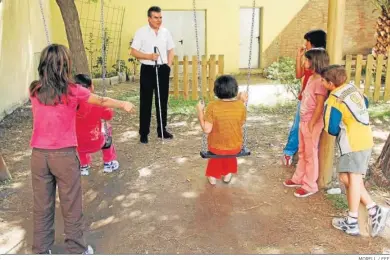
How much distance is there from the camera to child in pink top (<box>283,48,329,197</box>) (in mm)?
4316

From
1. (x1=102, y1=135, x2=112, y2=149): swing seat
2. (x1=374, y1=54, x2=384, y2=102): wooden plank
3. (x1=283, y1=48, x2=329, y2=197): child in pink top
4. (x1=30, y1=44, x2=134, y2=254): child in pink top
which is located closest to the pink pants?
(x1=283, y1=48, x2=329, y2=197): child in pink top

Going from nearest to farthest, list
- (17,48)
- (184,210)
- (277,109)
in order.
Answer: (184,210), (277,109), (17,48)

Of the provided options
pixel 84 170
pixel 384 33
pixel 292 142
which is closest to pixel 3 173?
pixel 84 170

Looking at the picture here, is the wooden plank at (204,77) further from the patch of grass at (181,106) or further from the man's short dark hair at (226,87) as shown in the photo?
the man's short dark hair at (226,87)

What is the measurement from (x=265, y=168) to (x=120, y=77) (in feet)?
26.5

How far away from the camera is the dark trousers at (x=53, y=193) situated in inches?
126

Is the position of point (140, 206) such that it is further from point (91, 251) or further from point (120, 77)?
point (120, 77)

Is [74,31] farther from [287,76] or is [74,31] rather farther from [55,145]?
[55,145]

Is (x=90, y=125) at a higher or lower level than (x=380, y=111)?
Answer: higher

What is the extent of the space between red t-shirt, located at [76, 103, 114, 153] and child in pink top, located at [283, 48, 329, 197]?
79.4 inches

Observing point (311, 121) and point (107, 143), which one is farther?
point (107, 143)

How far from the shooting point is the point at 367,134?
3697 mm

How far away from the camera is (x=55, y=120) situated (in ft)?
10.4

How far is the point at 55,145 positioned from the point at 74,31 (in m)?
5.77
